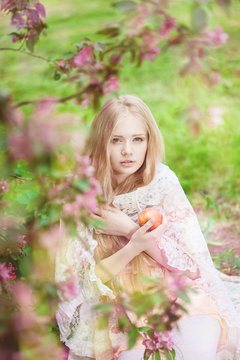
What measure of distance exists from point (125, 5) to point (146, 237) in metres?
0.97

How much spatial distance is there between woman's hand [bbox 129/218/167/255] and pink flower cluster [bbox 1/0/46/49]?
2.83 feet

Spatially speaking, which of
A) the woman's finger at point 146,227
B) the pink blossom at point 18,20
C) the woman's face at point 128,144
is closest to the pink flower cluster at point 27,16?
the pink blossom at point 18,20

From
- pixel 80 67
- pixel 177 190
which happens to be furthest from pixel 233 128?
pixel 80 67

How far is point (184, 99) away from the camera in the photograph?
20.5ft

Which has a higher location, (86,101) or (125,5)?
(125,5)

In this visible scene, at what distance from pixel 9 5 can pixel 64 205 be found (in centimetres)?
92

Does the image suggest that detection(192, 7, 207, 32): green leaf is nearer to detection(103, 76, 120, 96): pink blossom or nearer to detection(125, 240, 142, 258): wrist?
detection(103, 76, 120, 96): pink blossom

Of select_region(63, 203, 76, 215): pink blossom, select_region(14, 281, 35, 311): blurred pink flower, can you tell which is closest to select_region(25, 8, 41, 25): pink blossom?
select_region(63, 203, 76, 215): pink blossom

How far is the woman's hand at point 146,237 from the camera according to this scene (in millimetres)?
2113

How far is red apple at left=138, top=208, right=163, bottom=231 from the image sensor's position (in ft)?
7.05

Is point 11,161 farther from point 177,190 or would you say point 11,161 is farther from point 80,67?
point 177,190

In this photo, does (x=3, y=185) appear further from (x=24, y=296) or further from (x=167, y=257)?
(x=24, y=296)

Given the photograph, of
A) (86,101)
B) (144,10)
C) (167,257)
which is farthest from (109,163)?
(144,10)

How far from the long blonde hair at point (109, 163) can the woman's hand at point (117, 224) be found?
2.2 inches
